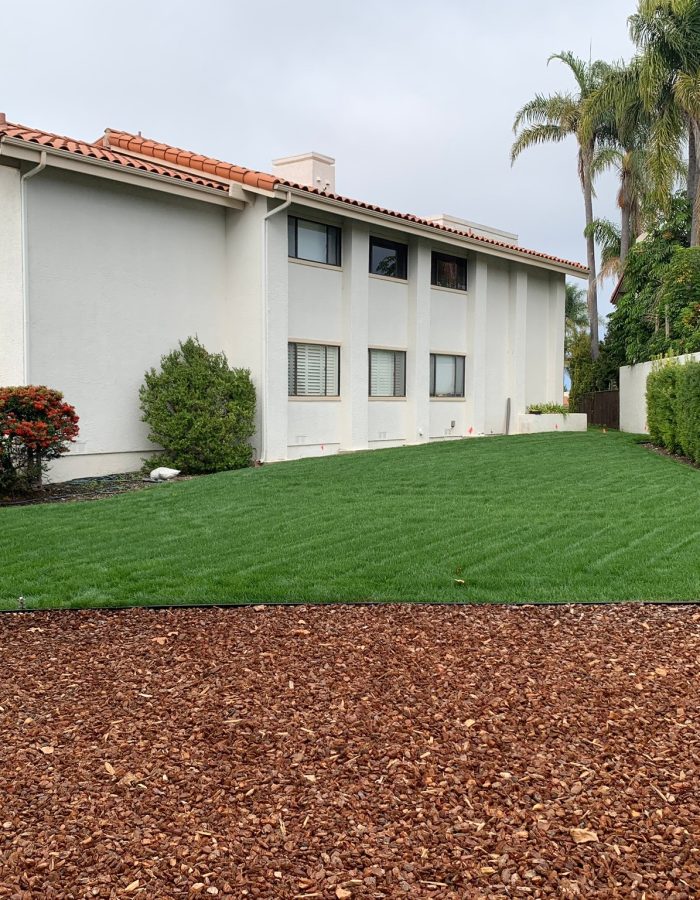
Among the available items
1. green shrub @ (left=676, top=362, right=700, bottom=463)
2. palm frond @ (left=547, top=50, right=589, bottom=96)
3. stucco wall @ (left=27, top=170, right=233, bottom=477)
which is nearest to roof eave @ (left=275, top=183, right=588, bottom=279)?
stucco wall @ (left=27, top=170, right=233, bottom=477)

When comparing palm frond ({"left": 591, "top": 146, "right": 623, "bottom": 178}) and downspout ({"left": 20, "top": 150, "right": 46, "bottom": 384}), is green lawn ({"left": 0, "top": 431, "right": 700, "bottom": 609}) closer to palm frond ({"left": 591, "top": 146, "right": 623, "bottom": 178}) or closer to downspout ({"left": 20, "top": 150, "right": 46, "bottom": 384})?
downspout ({"left": 20, "top": 150, "right": 46, "bottom": 384})

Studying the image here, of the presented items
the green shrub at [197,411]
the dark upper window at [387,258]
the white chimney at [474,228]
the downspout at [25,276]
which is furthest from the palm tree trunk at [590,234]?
the downspout at [25,276]

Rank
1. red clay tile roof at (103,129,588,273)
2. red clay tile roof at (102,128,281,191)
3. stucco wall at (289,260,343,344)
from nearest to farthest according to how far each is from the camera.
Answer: red clay tile roof at (103,129,588,273) → red clay tile roof at (102,128,281,191) → stucco wall at (289,260,343,344)

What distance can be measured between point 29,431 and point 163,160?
28.4 feet

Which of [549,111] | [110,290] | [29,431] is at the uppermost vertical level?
[549,111]

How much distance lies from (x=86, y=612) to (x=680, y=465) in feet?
38.2

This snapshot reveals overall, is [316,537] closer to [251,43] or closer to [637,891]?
[637,891]

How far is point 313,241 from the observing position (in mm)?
17688

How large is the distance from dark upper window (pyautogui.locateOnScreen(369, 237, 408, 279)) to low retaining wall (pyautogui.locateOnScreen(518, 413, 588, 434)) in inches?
227

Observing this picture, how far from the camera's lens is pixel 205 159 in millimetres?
16969

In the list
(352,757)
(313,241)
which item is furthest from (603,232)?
(352,757)

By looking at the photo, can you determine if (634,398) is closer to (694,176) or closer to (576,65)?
(694,176)

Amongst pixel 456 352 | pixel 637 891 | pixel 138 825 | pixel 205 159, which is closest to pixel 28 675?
pixel 138 825

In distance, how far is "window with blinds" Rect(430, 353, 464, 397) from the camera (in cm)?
2097
